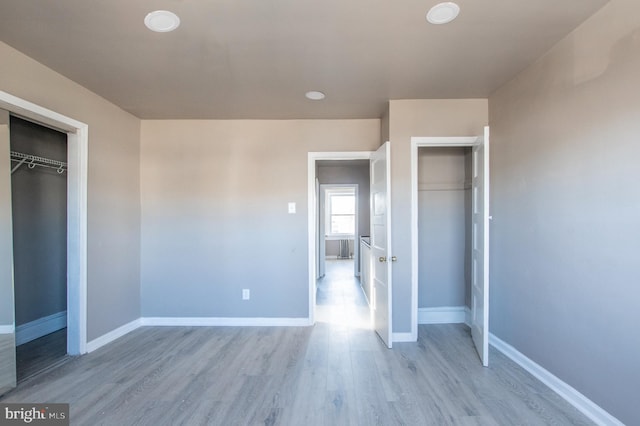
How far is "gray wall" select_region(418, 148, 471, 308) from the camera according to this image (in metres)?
3.42

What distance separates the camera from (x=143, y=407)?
1.95 meters

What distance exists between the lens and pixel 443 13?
1.68 meters

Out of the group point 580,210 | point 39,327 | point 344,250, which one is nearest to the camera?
point 580,210

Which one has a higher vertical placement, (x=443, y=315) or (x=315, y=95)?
(x=315, y=95)

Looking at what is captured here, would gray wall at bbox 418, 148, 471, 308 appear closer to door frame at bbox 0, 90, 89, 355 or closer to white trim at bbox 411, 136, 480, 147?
white trim at bbox 411, 136, 480, 147

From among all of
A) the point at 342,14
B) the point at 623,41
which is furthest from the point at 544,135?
the point at 342,14

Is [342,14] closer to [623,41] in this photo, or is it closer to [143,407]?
[623,41]

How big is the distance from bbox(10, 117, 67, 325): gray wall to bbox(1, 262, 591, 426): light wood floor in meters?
1.00

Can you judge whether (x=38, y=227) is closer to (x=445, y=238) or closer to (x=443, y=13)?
(x=443, y=13)

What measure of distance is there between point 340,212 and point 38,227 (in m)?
7.21

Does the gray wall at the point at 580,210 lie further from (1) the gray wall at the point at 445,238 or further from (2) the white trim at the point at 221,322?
(2) the white trim at the point at 221,322

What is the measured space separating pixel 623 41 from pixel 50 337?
526cm

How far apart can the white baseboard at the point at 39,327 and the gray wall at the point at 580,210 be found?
4.68m

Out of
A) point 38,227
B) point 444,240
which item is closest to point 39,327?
point 38,227
